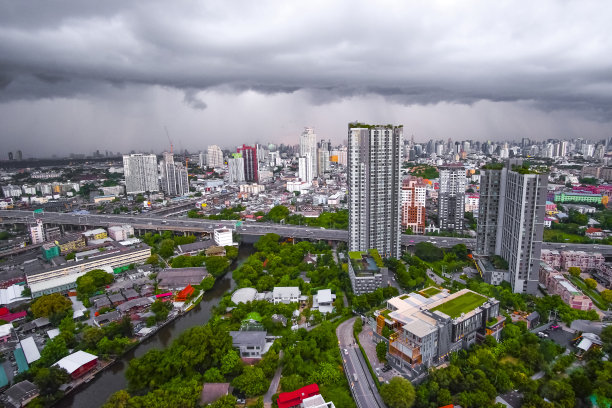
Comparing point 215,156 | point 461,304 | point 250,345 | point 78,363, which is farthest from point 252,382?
point 215,156

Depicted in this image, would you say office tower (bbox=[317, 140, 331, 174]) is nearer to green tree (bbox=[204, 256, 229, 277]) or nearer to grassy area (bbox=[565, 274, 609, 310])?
green tree (bbox=[204, 256, 229, 277])

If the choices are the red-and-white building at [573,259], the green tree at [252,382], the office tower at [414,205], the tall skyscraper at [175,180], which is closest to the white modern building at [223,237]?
the office tower at [414,205]

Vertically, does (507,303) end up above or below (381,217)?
below

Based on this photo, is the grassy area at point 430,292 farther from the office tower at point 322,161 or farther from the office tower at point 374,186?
the office tower at point 322,161

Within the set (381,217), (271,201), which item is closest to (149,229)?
(271,201)

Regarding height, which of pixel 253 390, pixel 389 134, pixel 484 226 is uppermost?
pixel 389 134

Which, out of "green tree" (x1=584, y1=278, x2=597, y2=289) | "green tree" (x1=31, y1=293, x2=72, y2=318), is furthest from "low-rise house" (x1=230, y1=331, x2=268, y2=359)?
"green tree" (x1=584, y1=278, x2=597, y2=289)

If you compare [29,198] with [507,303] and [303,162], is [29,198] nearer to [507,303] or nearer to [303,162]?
[303,162]
